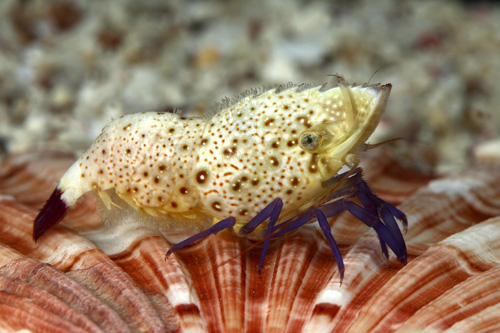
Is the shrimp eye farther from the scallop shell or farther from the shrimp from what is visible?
the scallop shell

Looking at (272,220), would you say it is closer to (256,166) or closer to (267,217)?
(267,217)

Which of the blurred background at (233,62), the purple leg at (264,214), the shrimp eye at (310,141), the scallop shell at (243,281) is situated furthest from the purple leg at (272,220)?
the blurred background at (233,62)

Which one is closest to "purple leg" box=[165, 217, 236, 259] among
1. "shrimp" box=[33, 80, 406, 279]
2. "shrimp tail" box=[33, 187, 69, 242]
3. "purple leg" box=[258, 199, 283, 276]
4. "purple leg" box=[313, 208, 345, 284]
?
"shrimp" box=[33, 80, 406, 279]

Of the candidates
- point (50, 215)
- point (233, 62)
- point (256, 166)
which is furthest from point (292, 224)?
point (233, 62)

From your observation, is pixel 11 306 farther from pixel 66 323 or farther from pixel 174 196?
pixel 174 196

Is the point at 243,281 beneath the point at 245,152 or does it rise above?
beneath

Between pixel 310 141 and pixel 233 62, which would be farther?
pixel 233 62

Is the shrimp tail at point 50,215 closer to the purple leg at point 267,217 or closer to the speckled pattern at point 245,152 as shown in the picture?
the speckled pattern at point 245,152
